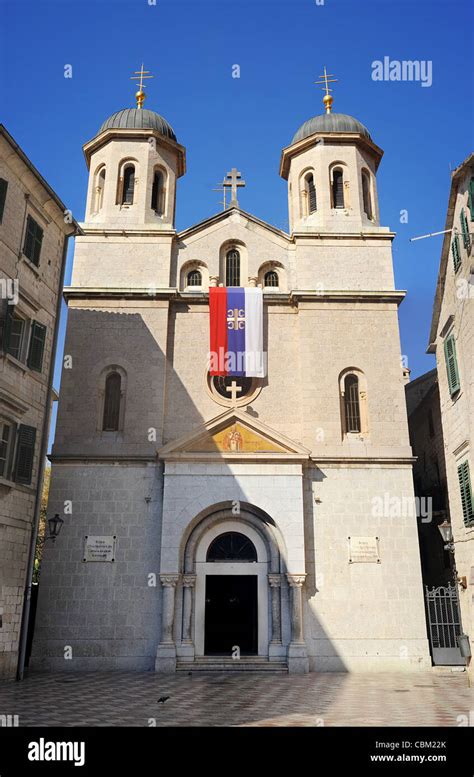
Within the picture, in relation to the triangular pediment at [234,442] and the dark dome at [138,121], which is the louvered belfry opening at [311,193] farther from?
the triangular pediment at [234,442]

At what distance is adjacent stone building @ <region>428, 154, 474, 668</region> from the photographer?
1588 cm

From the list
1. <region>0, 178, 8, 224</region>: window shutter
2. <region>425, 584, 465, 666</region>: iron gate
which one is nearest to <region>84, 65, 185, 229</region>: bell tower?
<region>0, 178, 8, 224</region>: window shutter

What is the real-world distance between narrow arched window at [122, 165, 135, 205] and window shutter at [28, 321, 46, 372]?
8190mm

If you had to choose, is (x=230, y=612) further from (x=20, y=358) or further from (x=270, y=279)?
(x=270, y=279)

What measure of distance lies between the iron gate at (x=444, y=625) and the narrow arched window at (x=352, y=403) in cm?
527

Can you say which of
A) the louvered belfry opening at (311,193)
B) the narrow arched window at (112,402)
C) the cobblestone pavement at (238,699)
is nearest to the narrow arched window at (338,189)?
the louvered belfry opening at (311,193)

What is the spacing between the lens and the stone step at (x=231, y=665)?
17.0 metres

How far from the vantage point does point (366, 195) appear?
24.1 metres

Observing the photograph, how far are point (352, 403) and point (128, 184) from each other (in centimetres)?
1176

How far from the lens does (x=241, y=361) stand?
66.9ft

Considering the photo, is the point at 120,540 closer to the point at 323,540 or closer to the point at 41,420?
the point at 41,420

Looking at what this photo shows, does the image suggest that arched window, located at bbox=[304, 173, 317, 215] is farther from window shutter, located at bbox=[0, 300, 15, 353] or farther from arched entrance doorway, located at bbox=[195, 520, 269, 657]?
window shutter, located at bbox=[0, 300, 15, 353]

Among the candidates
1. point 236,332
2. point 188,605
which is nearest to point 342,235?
point 236,332
